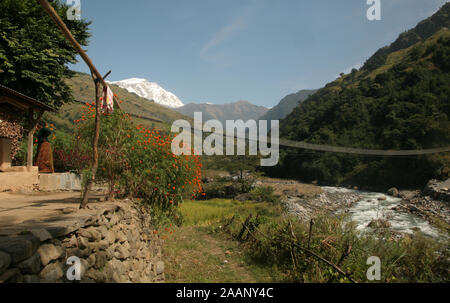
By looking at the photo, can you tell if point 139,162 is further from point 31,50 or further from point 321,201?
point 321,201

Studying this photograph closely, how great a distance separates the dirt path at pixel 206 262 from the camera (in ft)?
18.1

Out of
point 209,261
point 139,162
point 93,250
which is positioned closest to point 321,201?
point 209,261

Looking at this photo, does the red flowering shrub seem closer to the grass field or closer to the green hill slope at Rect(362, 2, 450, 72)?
the grass field

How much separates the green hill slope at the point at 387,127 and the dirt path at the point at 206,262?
118 ft

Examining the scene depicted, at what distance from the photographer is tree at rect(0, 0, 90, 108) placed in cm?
1039

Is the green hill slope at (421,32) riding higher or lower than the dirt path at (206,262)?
higher

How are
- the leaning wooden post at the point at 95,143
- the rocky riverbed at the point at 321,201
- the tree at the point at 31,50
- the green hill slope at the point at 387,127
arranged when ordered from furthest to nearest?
the green hill slope at the point at 387,127
the rocky riverbed at the point at 321,201
the tree at the point at 31,50
the leaning wooden post at the point at 95,143

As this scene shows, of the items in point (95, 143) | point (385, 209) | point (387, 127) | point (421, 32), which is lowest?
point (385, 209)

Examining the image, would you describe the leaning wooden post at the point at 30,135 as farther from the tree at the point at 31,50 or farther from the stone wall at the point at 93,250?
the stone wall at the point at 93,250

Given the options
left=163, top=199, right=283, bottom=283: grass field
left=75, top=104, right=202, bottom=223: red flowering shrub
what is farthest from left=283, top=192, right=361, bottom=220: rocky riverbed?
left=75, top=104, right=202, bottom=223: red flowering shrub

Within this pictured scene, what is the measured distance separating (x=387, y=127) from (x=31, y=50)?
5448cm

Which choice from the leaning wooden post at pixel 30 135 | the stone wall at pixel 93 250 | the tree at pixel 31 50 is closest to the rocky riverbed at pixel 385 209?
the stone wall at pixel 93 250

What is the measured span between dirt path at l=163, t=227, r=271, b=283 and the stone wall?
606 mm

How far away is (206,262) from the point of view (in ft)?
21.4
